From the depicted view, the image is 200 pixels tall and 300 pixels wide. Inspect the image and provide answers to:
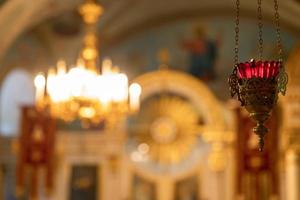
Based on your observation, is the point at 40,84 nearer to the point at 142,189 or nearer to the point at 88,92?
the point at 88,92

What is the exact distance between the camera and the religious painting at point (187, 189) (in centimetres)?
1438

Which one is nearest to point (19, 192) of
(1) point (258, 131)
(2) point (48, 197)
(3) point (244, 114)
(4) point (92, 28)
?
(2) point (48, 197)

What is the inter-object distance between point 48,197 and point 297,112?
4800 mm

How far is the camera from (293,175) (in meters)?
12.6

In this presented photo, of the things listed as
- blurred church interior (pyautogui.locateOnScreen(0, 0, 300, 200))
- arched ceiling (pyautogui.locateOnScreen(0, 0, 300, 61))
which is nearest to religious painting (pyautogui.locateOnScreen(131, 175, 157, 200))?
blurred church interior (pyautogui.locateOnScreen(0, 0, 300, 200))

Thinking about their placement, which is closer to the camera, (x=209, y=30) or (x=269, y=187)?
(x=269, y=187)

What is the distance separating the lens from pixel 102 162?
48.1 feet

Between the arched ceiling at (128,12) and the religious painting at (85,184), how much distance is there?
265 cm

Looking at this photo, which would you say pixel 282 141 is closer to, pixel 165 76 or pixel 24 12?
pixel 165 76

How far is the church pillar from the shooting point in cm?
1247

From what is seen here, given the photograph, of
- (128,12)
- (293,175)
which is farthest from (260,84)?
(128,12)

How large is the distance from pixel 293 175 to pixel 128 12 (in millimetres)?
4593

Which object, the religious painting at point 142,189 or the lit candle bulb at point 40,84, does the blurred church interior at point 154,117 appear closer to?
the religious painting at point 142,189

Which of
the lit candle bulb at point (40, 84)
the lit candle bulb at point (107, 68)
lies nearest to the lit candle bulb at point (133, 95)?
the lit candle bulb at point (107, 68)
